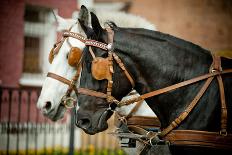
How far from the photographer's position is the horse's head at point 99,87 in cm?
322

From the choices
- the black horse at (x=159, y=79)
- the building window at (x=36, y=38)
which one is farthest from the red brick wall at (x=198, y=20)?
the black horse at (x=159, y=79)

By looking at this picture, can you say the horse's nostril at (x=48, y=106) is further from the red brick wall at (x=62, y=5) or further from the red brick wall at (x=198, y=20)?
the red brick wall at (x=198, y=20)

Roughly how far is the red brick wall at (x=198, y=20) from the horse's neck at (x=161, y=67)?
37.4 feet

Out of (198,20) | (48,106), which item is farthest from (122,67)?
(198,20)

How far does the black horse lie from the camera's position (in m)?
3.21

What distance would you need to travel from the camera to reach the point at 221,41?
15.2 m

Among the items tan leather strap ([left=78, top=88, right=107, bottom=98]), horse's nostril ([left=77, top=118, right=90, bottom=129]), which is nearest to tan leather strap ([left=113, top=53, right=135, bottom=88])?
tan leather strap ([left=78, top=88, right=107, bottom=98])

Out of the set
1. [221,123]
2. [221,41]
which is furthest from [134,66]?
[221,41]

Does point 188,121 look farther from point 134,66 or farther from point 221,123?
point 134,66

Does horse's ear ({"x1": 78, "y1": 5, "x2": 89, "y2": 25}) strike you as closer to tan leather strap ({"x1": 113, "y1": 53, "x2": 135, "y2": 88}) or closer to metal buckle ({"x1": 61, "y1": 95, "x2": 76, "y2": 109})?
metal buckle ({"x1": 61, "y1": 95, "x2": 76, "y2": 109})

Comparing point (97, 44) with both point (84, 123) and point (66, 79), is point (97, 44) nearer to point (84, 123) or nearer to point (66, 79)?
point (84, 123)

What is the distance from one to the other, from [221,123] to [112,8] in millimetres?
10271

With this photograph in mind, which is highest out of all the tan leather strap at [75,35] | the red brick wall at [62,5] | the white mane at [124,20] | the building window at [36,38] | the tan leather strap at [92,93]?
the red brick wall at [62,5]

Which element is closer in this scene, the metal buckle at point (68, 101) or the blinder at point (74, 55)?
the blinder at point (74, 55)
